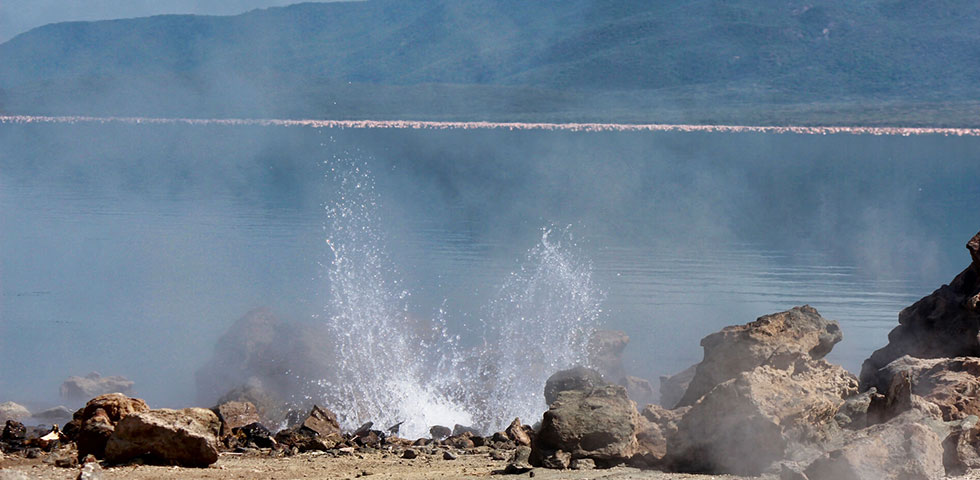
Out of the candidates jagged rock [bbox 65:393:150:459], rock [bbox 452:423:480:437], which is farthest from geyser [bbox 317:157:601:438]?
jagged rock [bbox 65:393:150:459]

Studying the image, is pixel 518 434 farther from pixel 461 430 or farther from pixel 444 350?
pixel 444 350

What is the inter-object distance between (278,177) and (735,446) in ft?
151

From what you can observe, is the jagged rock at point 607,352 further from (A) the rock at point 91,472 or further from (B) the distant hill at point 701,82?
(B) the distant hill at point 701,82

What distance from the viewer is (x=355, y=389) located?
43.9 feet

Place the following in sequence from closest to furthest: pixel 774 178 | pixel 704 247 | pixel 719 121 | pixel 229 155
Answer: pixel 704 247 → pixel 774 178 → pixel 229 155 → pixel 719 121

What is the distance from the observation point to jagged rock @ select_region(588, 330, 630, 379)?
48.5 ft

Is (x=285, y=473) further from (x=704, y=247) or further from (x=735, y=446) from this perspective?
(x=704, y=247)

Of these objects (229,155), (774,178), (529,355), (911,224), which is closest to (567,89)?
(229,155)

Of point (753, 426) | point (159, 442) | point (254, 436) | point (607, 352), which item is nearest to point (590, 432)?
point (753, 426)

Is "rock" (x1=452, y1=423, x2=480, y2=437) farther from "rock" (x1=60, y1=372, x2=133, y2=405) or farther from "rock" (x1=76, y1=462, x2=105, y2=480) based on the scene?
"rock" (x1=76, y1=462, x2=105, y2=480)

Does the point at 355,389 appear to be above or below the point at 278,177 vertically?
below

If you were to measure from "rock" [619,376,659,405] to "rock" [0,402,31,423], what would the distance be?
7335 mm

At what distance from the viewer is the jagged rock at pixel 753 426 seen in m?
7.02

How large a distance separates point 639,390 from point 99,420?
7.85 meters
